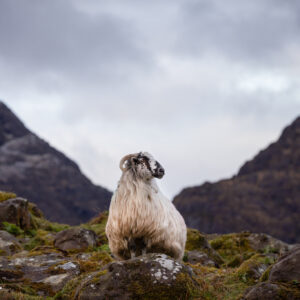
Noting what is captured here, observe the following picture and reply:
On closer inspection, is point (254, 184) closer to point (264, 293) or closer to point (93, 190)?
point (93, 190)

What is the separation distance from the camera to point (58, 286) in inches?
391

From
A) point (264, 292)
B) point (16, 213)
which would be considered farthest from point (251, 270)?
point (16, 213)

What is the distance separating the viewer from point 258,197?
581ft

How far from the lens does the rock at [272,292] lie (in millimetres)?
7254

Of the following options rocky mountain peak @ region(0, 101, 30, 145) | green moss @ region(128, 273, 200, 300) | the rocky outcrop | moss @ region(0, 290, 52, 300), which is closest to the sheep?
green moss @ region(128, 273, 200, 300)

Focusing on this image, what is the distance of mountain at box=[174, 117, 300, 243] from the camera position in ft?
535

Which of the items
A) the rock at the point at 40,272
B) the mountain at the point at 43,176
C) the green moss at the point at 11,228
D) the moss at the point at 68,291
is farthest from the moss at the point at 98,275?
the mountain at the point at 43,176

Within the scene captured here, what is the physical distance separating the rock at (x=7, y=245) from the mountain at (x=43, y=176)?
493 ft

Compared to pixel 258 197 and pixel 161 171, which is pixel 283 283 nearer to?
pixel 161 171

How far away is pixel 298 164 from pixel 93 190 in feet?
293

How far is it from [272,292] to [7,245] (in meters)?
10.5

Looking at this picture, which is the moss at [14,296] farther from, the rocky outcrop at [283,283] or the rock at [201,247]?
the rock at [201,247]

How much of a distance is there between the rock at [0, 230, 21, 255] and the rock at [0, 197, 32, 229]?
8.61 ft

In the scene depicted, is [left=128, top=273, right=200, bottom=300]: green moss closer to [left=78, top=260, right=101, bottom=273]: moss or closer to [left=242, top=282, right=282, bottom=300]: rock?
[left=242, top=282, right=282, bottom=300]: rock
